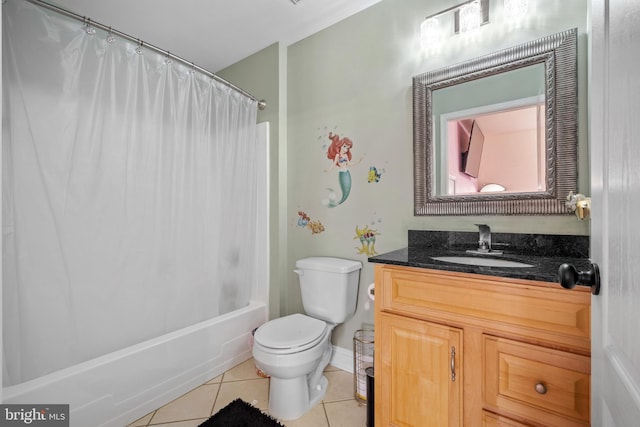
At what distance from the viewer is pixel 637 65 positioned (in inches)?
16.0

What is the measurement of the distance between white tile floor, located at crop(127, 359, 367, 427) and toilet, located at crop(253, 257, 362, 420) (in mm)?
72

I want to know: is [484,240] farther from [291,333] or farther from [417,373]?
[291,333]

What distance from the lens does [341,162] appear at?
6.58ft

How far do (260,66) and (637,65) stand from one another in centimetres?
242

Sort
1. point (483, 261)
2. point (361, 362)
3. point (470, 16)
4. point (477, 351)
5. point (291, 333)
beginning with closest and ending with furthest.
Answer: point (477, 351) < point (483, 261) < point (470, 16) < point (291, 333) < point (361, 362)

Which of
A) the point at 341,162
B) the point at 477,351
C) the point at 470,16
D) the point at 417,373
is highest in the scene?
the point at 470,16

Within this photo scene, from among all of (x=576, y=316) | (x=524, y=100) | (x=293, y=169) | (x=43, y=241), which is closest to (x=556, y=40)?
(x=524, y=100)

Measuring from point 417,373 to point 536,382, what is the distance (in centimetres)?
39

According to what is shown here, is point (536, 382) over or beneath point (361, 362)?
over

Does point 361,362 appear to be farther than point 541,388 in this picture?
Yes

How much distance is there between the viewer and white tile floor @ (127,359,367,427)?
151 centimetres

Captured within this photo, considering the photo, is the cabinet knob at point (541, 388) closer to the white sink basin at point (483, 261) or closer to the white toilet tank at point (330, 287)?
the white sink basin at point (483, 261)

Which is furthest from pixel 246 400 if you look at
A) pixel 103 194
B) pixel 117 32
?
pixel 117 32

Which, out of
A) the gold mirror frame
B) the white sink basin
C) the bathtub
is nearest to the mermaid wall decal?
the gold mirror frame
